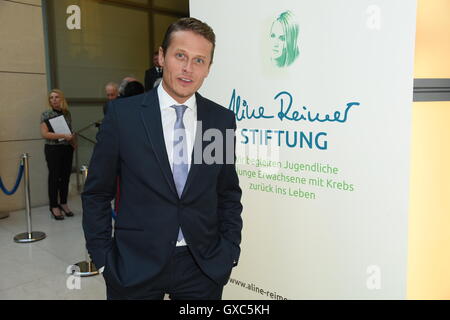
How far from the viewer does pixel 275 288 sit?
2480mm

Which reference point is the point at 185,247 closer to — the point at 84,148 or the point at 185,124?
the point at 185,124

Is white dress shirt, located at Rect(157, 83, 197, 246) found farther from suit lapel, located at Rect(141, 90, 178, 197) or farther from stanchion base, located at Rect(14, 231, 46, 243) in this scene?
stanchion base, located at Rect(14, 231, 46, 243)

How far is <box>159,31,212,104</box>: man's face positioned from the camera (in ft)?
5.02

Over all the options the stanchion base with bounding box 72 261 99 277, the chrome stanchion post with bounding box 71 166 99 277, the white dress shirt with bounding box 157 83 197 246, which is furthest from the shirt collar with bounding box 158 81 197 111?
the stanchion base with bounding box 72 261 99 277

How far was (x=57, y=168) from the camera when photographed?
5.49 metres

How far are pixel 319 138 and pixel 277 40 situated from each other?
637mm

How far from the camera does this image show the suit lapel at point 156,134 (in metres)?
1.50

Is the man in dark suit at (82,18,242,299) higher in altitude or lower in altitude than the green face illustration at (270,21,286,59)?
lower

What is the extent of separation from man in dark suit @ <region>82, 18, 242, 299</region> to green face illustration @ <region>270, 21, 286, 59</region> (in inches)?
31.5

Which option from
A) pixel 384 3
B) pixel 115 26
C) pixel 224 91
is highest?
pixel 115 26

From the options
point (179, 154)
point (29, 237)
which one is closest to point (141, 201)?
point (179, 154)
